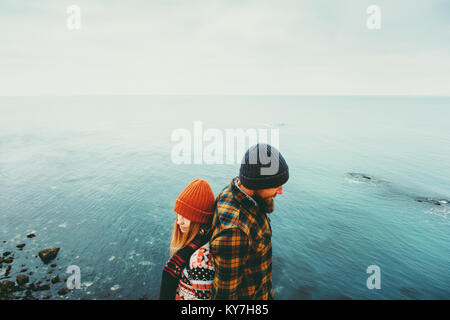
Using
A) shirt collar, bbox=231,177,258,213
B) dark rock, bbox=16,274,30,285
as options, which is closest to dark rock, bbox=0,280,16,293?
dark rock, bbox=16,274,30,285

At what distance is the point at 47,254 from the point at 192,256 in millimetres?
21741

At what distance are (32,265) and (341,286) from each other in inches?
956

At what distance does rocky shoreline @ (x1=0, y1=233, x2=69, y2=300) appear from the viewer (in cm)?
1445

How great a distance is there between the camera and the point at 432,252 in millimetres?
22719

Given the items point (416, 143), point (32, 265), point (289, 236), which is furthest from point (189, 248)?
point (416, 143)

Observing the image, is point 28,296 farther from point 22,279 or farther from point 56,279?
point 22,279

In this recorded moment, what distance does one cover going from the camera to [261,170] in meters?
3.31

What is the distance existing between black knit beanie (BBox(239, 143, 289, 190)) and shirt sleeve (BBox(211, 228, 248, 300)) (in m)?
0.74

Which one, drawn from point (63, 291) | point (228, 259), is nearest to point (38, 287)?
point (63, 291)

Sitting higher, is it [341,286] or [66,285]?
[66,285]

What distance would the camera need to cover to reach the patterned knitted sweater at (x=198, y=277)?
3.12 m

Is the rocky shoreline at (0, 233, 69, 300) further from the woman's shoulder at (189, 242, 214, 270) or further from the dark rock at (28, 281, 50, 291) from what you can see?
the woman's shoulder at (189, 242, 214, 270)
